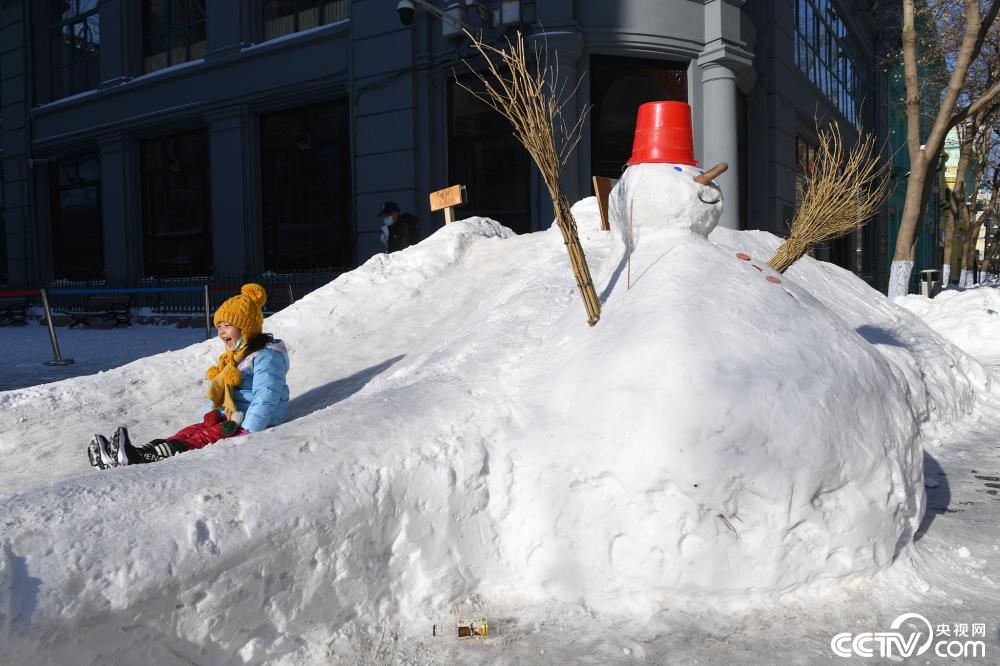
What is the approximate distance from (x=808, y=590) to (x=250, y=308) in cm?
287

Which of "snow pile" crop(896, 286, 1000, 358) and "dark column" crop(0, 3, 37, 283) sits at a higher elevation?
"dark column" crop(0, 3, 37, 283)

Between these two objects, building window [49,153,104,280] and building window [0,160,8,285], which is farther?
building window [0,160,8,285]

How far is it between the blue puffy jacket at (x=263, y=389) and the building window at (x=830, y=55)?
15.4m

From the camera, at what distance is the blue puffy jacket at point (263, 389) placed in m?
3.79

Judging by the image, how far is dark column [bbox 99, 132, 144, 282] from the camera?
57.4ft

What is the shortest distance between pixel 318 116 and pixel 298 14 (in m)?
2.05

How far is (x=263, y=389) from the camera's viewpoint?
385 centimetres

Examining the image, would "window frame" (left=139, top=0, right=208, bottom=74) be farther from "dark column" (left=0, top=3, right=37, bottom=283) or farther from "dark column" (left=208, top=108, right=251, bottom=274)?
"dark column" (left=0, top=3, right=37, bottom=283)

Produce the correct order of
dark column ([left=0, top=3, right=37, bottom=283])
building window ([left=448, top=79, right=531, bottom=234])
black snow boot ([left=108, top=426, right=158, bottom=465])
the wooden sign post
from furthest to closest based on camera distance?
dark column ([left=0, top=3, right=37, bottom=283]), building window ([left=448, top=79, right=531, bottom=234]), the wooden sign post, black snow boot ([left=108, top=426, right=158, bottom=465])

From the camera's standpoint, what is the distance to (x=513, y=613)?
8.30 ft

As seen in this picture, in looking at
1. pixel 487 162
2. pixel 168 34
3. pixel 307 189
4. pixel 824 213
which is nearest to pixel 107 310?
pixel 307 189

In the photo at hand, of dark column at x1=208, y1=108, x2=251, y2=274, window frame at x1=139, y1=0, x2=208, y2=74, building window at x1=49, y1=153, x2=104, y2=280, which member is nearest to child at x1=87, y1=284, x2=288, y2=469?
dark column at x1=208, y1=108, x2=251, y2=274

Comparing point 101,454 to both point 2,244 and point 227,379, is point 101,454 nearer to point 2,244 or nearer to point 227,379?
point 227,379

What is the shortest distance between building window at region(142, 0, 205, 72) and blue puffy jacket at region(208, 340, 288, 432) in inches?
581
